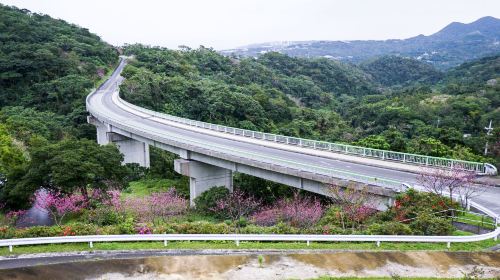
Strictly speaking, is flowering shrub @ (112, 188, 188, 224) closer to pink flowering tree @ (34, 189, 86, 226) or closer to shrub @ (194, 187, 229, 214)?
shrub @ (194, 187, 229, 214)

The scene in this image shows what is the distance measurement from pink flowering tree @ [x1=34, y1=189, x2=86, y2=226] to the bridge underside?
31.4 feet

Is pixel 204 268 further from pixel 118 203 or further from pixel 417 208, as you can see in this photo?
pixel 118 203

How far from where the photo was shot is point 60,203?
28.7 meters

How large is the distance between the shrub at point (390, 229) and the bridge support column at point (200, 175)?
19.7 meters

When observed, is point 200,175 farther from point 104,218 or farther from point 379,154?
point 379,154

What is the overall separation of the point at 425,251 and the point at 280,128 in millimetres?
50649

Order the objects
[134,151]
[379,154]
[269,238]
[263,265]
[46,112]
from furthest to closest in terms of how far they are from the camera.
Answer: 1. [46,112]
2. [134,151]
3. [379,154]
4. [269,238]
5. [263,265]

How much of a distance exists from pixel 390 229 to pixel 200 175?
2100 cm

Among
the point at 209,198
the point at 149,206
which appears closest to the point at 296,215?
the point at 209,198

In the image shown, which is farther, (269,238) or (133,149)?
(133,149)

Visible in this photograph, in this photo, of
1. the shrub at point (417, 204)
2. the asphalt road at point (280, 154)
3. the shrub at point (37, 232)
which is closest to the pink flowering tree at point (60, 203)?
the shrub at point (37, 232)

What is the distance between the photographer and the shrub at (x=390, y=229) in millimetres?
19000

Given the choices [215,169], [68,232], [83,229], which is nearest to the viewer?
[68,232]

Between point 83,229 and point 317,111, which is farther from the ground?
point 317,111
